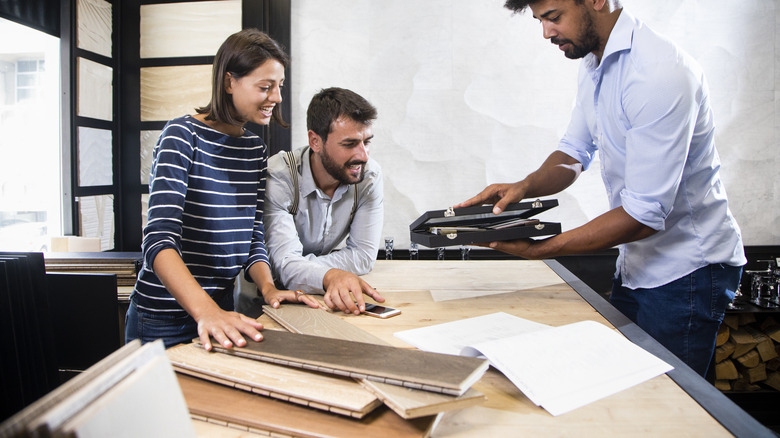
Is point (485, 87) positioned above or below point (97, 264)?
above

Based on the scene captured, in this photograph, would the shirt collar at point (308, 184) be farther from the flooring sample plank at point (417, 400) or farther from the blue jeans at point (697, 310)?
the flooring sample plank at point (417, 400)

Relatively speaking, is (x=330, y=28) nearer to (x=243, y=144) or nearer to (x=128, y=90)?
(x=128, y=90)

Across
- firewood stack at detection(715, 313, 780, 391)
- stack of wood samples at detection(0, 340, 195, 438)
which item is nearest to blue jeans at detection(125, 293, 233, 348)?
stack of wood samples at detection(0, 340, 195, 438)

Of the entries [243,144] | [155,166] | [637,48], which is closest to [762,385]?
[637,48]

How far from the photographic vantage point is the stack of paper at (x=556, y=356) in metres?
0.89

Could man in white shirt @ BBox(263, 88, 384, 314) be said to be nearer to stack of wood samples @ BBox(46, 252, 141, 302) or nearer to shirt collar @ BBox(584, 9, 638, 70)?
stack of wood samples @ BBox(46, 252, 141, 302)

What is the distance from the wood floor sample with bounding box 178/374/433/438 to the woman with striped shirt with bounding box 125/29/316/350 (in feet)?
2.00

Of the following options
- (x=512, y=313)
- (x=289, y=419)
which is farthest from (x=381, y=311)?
(x=289, y=419)

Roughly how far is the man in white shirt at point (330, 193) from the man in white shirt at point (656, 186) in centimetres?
62

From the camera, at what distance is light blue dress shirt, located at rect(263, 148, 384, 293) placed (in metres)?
1.92

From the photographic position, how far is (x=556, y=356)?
39.6 inches

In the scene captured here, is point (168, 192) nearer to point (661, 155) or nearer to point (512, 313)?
point (512, 313)

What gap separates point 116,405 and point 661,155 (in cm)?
151

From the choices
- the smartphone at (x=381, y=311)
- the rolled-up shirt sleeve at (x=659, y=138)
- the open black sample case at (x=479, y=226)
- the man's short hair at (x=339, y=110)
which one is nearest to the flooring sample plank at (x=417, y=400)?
the smartphone at (x=381, y=311)
